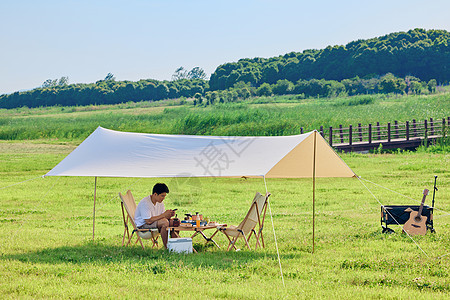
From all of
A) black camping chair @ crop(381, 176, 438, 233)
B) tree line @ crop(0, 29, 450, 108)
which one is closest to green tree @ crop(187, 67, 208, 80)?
tree line @ crop(0, 29, 450, 108)

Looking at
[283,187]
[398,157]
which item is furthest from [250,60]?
[283,187]

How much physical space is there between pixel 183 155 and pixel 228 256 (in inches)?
58.3

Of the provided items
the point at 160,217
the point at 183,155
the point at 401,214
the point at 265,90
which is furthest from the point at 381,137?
the point at 265,90

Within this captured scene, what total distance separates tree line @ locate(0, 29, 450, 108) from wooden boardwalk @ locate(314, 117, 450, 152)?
38.2m

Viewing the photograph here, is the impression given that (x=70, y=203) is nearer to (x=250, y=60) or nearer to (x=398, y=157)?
(x=398, y=157)

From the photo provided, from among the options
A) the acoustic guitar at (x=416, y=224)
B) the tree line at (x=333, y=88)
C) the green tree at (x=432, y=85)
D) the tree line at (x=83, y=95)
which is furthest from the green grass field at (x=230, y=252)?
the tree line at (x=83, y=95)

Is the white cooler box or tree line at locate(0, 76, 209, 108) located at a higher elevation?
tree line at locate(0, 76, 209, 108)

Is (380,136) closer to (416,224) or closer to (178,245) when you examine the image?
(416,224)

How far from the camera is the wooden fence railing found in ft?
74.8

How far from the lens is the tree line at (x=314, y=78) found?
6844cm

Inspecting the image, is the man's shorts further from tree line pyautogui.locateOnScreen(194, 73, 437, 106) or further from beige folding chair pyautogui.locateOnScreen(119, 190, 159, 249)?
tree line pyautogui.locateOnScreen(194, 73, 437, 106)

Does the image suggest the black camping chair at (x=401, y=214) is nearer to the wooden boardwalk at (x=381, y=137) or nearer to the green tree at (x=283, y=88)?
the wooden boardwalk at (x=381, y=137)

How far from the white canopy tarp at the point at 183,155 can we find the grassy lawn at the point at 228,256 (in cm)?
106

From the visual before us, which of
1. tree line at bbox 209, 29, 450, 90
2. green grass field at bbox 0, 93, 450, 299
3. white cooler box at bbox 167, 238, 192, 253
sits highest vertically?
tree line at bbox 209, 29, 450, 90
